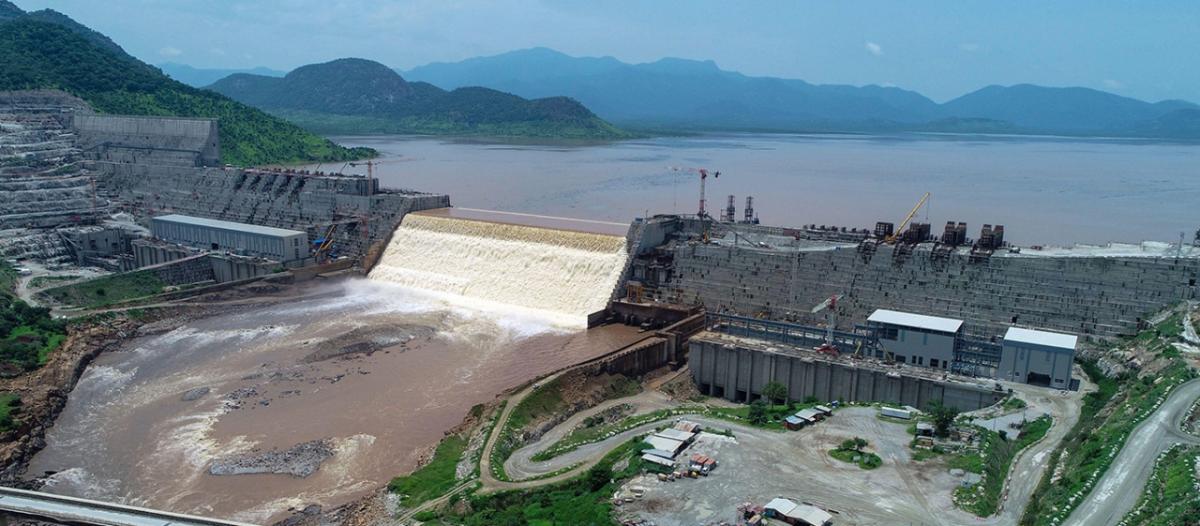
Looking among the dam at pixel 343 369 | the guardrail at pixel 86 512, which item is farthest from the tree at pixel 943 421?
the guardrail at pixel 86 512

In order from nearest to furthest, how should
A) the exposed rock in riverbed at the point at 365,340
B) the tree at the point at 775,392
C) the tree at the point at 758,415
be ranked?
the tree at the point at 758,415, the tree at the point at 775,392, the exposed rock in riverbed at the point at 365,340

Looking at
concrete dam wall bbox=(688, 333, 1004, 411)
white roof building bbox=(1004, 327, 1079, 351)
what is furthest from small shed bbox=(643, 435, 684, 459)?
white roof building bbox=(1004, 327, 1079, 351)

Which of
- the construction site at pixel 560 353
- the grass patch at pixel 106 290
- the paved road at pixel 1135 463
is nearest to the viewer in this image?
the paved road at pixel 1135 463

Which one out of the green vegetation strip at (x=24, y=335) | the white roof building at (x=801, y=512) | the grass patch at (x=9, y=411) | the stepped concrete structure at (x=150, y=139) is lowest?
the grass patch at (x=9, y=411)

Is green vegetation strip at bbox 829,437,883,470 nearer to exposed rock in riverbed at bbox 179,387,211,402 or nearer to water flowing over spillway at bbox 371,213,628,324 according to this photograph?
water flowing over spillway at bbox 371,213,628,324

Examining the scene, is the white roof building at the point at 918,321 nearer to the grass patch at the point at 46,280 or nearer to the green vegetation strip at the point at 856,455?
the green vegetation strip at the point at 856,455

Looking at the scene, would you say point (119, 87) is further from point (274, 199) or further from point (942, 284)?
point (942, 284)

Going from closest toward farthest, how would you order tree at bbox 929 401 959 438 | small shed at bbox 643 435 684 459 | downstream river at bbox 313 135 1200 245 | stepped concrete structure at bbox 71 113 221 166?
small shed at bbox 643 435 684 459 < tree at bbox 929 401 959 438 < downstream river at bbox 313 135 1200 245 < stepped concrete structure at bbox 71 113 221 166

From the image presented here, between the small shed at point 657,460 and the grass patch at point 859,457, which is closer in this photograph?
the small shed at point 657,460
